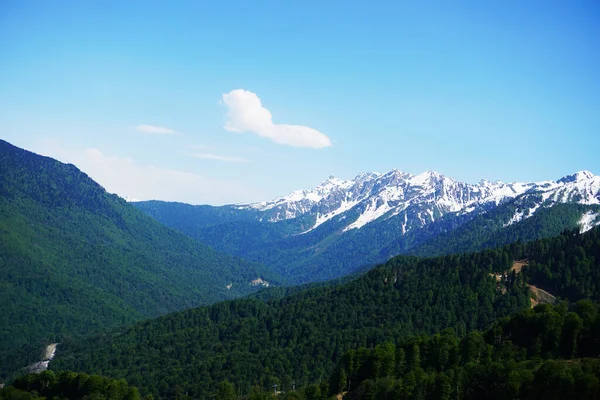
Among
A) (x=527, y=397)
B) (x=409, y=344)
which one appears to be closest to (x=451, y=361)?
(x=409, y=344)

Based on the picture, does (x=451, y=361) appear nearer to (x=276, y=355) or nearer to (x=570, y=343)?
(x=570, y=343)

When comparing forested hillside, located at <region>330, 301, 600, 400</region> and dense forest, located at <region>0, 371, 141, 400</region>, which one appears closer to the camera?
forested hillside, located at <region>330, 301, 600, 400</region>

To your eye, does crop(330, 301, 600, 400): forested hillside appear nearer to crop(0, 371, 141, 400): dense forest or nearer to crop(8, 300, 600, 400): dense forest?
crop(8, 300, 600, 400): dense forest

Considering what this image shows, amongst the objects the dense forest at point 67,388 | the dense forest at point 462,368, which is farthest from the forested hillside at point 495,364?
the dense forest at point 67,388

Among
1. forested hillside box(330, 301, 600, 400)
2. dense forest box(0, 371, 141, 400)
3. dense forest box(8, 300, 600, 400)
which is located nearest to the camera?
forested hillside box(330, 301, 600, 400)

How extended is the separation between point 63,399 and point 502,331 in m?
108

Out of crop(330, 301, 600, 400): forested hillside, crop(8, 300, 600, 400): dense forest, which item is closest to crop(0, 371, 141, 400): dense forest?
crop(8, 300, 600, 400): dense forest

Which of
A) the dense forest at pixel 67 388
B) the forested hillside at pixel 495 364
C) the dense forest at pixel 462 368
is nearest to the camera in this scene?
the forested hillside at pixel 495 364

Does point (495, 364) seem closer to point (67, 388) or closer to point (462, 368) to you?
point (462, 368)

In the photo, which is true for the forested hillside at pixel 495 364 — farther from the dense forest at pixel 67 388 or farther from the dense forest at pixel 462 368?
the dense forest at pixel 67 388

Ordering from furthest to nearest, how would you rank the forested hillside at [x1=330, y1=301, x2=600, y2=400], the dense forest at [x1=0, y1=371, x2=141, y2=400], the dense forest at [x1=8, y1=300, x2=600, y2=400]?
the dense forest at [x1=0, y1=371, x2=141, y2=400]
the dense forest at [x1=8, y1=300, x2=600, y2=400]
the forested hillside at [x1=330, y1=301, x2=600, y2=400]

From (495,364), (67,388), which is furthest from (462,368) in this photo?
(67,388)

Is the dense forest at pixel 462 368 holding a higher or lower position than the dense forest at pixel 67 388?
higher

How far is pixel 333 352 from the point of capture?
191125 mm
